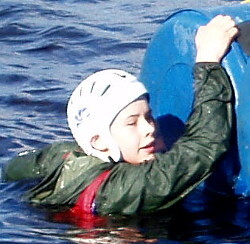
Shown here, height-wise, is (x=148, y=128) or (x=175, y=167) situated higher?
(x=148, y=128)

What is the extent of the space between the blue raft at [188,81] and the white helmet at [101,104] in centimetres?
35

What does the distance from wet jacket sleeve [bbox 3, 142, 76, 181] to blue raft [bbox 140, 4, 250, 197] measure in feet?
1.71

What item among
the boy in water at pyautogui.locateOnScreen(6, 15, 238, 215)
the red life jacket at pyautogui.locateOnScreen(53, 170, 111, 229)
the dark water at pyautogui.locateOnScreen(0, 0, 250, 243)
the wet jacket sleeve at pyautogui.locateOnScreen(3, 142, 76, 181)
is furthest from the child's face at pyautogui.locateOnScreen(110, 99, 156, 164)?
the wet jacket sleeve at pyautogui.locateOnScreen(3, 142, 76, 181)

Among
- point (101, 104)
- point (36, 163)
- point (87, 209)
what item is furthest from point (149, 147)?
point (36, 163)

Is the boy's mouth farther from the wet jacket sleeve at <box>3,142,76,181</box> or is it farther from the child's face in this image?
the wet jacket sleeve at <box>3,142,76,181</box>

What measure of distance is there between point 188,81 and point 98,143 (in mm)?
591

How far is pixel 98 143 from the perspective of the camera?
5.64 meters

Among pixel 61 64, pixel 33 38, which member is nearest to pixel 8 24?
pixel 33 38

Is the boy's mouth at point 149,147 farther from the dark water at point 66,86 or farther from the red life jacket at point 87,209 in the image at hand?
the dark water at point 66,86

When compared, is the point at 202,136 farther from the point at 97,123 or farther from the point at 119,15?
the point at 119,15

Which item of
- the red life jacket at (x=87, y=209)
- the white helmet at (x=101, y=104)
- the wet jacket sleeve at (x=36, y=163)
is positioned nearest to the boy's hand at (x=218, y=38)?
the white helmet at (x=101, y=104)

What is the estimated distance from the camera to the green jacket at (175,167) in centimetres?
545

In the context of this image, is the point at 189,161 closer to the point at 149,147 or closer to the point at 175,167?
the point at 175,167

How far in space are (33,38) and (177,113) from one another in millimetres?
4331
